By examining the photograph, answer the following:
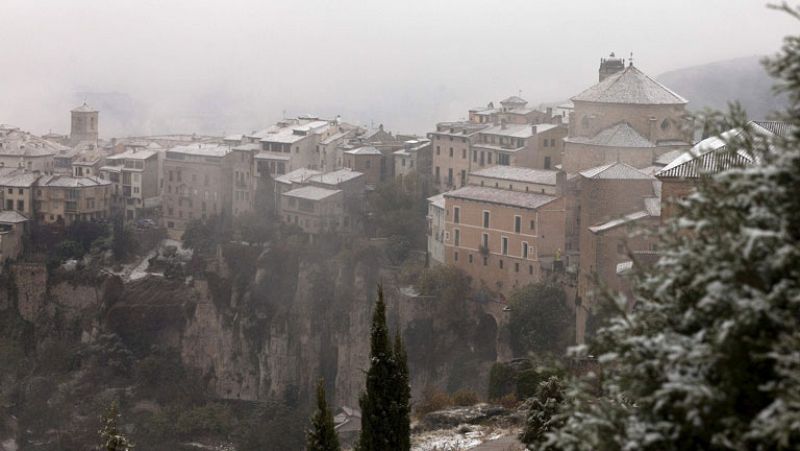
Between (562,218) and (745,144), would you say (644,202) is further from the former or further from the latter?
(745,144)

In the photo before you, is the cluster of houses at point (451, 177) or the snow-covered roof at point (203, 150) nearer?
the cluster of houses at point (451, 177)

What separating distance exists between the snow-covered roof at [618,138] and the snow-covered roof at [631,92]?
1.13 meters

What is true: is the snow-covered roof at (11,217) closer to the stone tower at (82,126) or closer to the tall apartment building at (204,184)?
the tall apartment building at (204,184)

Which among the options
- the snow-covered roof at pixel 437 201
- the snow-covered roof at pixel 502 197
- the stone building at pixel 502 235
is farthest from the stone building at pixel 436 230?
the snow-covered roof at pixel 502 197

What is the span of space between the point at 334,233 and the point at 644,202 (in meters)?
18.7

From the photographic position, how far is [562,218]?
4400 centimetres

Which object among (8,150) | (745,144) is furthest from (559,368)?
(8,150)

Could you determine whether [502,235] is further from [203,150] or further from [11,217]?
[11,217]

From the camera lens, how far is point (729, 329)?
7.35 m

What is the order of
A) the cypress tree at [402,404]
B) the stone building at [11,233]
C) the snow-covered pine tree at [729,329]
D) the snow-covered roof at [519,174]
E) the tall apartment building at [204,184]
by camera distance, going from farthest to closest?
the tall apartment building at [204,184]
the stone building at [11,233]
the snow-covered roof at [519,174]
the cypress tree at [402,404]
the snow-covered pine tree at [729,329]

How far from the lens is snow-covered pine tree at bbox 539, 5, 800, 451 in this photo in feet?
23.6

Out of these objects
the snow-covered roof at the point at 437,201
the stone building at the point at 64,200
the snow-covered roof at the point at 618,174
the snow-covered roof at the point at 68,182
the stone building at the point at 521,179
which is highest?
the snow-covered roof at the point at 618,174

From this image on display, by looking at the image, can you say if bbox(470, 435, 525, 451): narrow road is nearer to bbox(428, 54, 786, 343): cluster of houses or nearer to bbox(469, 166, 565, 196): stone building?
bbox(428, 54, 786, 343): cluster of houses

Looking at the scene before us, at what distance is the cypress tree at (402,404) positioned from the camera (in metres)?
17.2
